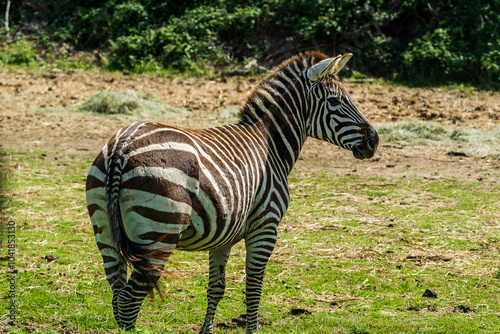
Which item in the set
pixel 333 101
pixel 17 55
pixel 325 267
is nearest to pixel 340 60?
pixel 333 101

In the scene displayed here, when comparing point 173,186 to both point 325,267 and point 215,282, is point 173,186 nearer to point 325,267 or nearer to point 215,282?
point 215,282

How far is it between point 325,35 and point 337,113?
1549 cm

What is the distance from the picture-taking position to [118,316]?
12.7ft

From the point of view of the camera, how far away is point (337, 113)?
5.08 m

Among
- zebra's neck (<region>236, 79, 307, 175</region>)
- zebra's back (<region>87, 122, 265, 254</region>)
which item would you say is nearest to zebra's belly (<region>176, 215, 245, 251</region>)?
zebra's back (<region>87, 122, 265, 254</region>)

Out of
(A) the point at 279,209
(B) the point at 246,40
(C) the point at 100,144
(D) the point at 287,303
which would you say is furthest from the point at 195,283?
(B) the point at 246,40

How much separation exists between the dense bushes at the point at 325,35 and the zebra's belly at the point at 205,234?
1495 centimetres

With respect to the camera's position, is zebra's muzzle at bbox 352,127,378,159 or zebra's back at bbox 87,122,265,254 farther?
zebra's muzzle at bbox 352,127,378,159

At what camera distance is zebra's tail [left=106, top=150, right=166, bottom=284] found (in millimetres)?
3555

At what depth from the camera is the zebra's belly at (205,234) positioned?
3.87m

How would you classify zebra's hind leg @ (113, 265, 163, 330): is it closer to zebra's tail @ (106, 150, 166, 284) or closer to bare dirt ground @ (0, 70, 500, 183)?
zebra's tail @ (106, 150, 166, 284)

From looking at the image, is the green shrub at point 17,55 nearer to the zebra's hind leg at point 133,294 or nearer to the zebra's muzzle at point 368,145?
the zebra's muzzle at point 368,145

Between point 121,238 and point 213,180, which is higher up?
point 213,180

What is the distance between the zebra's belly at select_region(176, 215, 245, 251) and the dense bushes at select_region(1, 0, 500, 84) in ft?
49.0
